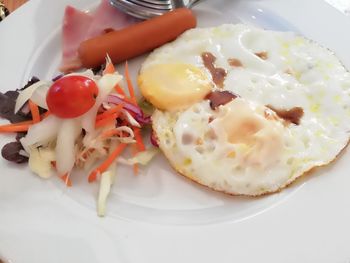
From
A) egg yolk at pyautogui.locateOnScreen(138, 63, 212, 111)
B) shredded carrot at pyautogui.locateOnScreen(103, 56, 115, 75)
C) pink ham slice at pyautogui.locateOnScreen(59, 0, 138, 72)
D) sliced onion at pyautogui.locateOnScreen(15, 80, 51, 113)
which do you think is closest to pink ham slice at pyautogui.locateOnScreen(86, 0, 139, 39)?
pink ham slice at pyautogui.locateOnScreen(59, 0, 138, 72)

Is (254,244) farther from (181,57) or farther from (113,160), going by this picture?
(181,57)

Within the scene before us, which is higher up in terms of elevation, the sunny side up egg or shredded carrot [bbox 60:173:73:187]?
the sunny side up egg

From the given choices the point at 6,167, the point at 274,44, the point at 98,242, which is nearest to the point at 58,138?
the point at 6,167

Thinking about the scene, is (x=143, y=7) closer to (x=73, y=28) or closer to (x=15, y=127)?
(x=73, y=28)

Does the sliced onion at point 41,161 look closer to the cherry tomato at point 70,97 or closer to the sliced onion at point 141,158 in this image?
the cherry tomato at point 70,97

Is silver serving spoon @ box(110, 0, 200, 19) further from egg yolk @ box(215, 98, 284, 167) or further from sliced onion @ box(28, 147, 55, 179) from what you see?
sliced onion @ box(28, 147, 55, 179)

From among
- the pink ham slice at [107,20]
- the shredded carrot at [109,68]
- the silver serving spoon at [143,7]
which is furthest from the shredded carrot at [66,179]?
the silver serving spoon at [143,7]

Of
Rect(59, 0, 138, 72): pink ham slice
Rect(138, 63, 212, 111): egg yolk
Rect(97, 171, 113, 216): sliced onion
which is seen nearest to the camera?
Rect(97, 171, 113, 216): sliced onion
